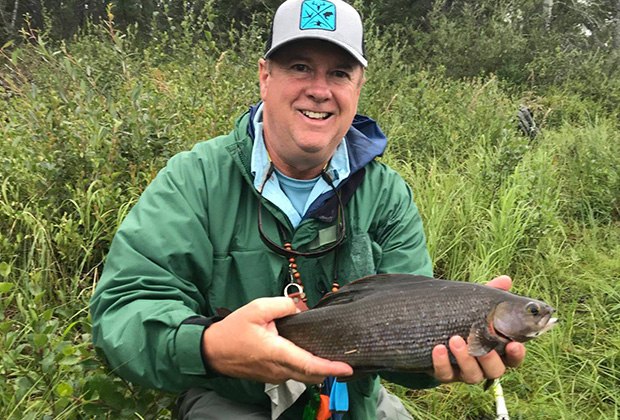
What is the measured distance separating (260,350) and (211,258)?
2.13ft

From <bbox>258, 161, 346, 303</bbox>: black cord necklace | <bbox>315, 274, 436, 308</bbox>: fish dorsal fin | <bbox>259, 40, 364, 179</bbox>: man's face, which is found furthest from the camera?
<bbox>259, 40, 364, 179</bbox>: man's face

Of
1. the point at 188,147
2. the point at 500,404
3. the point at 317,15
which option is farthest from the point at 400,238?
the point at 188,147

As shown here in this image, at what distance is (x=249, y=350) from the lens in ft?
5.45

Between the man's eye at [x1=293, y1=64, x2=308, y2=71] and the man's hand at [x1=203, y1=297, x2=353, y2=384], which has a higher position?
the man's eye at [x1=293, y1=64, x2=308, y2=71]

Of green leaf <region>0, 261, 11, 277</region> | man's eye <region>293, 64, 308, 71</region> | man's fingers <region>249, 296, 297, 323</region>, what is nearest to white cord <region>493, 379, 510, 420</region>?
man's fingers <region>249, 296, 297, 323</region>

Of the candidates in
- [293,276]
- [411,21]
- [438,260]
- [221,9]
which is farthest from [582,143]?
[221,9]

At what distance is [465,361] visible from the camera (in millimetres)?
1790

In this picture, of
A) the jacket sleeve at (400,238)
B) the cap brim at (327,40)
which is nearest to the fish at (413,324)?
the jacket sleeve at (400,238)

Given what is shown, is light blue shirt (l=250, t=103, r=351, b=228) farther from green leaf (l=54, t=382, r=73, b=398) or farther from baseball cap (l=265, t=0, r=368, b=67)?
green leaf (l=54, t=382, r=73, b=398)

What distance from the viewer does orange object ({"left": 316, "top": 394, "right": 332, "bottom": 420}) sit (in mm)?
2107

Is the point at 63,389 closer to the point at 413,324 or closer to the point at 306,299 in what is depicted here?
the point at 306,299

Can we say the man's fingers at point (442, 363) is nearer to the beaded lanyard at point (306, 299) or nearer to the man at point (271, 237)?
the man at point (271, 237)

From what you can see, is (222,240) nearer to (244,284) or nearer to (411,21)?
(244,284)

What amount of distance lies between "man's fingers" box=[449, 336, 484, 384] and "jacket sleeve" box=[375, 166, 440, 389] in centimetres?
54
